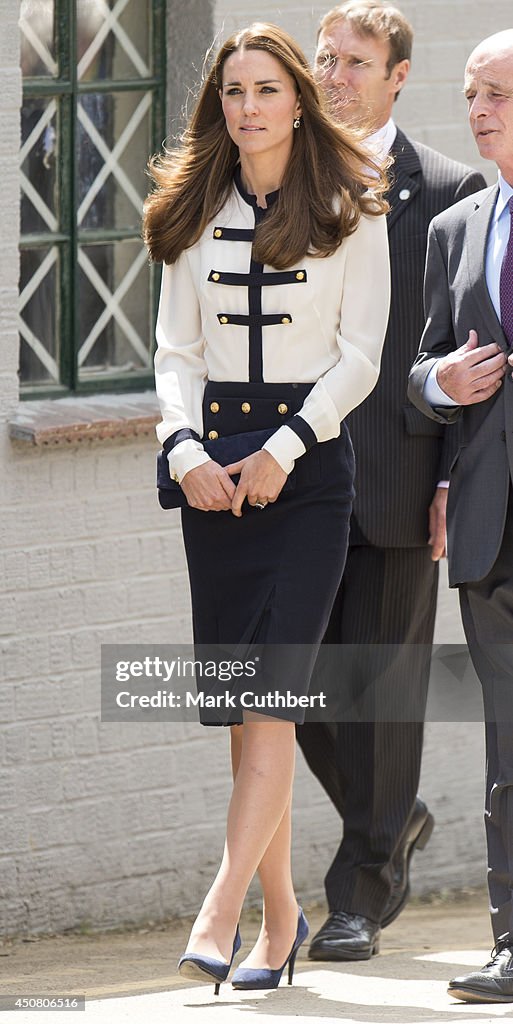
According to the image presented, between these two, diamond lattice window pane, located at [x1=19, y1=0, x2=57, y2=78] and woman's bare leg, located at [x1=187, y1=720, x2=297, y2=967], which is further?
diamond lattice window pane, located at [x1=19, y1=0, x2=57, y2=78]

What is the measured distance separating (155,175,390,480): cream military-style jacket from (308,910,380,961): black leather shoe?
1.46 metres

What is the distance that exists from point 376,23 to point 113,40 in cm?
110

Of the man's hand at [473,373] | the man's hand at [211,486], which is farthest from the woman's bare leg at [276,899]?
the man's hand at [473,373]

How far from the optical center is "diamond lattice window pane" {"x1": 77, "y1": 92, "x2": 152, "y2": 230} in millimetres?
5473

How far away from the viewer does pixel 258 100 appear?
3.97 metres

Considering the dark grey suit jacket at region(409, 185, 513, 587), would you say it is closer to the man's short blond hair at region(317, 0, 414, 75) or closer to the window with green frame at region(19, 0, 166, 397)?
the man's short blond hair at region(317, 0, 414, 75)

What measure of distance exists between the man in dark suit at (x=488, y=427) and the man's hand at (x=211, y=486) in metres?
0.49

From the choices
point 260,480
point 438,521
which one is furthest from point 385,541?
point 260,480

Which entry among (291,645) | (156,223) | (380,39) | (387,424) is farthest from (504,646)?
(380,39)

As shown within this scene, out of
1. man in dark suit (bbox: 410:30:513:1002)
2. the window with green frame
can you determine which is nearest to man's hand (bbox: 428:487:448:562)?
man in dark suit (bbox: 410:30:513:1002)

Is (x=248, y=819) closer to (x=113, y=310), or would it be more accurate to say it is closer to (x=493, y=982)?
(x=493, y=982)

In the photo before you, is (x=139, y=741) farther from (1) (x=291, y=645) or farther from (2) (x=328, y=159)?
(2) (x=328, y=159)

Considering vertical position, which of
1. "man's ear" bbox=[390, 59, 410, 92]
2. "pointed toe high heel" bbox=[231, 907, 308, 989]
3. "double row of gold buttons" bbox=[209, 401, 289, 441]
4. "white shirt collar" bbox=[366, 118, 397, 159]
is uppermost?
"man's ear" bbox=[390, 59, 410, 92]

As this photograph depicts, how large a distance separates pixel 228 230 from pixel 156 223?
182mm
